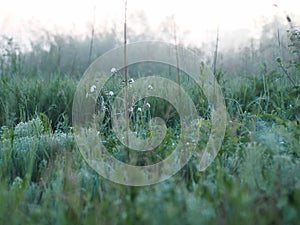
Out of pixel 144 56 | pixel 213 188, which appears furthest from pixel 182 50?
pixel 213 188

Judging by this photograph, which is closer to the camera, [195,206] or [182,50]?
[195,206]

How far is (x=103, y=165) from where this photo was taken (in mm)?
2082

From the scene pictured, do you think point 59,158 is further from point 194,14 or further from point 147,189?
point 194,14

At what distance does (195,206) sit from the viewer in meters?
1.46

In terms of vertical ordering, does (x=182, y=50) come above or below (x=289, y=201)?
above

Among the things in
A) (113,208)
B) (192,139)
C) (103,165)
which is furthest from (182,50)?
(113,208)

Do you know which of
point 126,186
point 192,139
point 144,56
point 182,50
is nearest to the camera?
point 126,186

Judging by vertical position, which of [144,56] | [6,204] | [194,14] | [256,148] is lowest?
[6,204]

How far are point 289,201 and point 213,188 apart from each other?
0.30m

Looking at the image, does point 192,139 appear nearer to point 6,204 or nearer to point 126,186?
point 126,186

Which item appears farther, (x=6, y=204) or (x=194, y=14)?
(x=194, y=14)

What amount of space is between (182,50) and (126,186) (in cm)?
289

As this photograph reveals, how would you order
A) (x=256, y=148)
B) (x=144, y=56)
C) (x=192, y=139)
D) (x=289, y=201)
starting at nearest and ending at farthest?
(x=289, y=201) < (x=256, y=148) < (x=192, y=139) < (x=144, y=56)

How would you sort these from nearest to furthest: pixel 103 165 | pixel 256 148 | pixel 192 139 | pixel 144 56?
pixel 256 148, pixel 103 165, pixel 192 139, pixel 144 56
